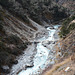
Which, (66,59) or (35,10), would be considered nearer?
(66,59)

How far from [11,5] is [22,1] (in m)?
28.6

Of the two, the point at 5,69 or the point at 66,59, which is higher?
the point at 5,69

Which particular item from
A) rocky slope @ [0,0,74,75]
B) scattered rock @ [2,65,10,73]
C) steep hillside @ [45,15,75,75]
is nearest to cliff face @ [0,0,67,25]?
rocky slope @ [0,0,74,75]

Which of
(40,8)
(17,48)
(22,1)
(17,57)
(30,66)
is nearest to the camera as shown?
(30,66)

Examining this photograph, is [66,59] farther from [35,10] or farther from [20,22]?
[35,10]

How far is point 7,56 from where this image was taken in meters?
38.8

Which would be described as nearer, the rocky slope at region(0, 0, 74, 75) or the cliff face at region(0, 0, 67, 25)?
the rocky slope at region(0, 0, 74, 75)

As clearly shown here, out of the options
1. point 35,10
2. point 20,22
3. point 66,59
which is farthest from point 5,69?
point 35,10

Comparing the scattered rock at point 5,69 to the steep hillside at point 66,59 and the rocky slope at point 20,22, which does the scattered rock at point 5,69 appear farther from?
the steep hillside at point 66,59

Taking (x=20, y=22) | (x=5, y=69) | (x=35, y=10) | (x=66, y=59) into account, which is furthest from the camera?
(x=35, y=10)

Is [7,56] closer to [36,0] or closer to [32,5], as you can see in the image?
[32,5]

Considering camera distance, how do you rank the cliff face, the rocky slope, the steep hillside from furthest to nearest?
the cliff face, the rocky slope, the steep hillside

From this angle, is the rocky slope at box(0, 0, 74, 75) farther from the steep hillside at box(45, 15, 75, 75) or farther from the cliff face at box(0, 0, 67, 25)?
the steep hillside at box(45, 15, 75, 75)

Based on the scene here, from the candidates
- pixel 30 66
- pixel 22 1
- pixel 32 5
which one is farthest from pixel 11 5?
pixel 30 66
